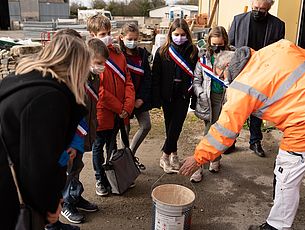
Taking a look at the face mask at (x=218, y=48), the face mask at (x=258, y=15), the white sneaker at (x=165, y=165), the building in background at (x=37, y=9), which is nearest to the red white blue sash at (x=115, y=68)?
the face mask at (x=218, y=48)

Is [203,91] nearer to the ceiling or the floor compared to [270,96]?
nearer to the floor

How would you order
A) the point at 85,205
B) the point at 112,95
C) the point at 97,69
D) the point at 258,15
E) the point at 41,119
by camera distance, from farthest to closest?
the point at 258,15
the point at 112,95
the point at 85,205
the point at 97,69
the point at 41,119

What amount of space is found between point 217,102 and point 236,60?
1412 mm

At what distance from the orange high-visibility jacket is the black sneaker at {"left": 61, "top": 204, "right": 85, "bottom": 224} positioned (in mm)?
1446

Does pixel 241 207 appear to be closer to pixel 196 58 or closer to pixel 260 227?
pixel 260 227

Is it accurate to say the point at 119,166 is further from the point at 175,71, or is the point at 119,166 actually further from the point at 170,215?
the point at 175,71

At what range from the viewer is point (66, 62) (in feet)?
6.15

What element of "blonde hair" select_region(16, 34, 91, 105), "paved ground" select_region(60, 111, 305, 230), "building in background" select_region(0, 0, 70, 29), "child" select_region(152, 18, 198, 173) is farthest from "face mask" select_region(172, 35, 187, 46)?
"building in background" select_region(0, 0, 70, 29)

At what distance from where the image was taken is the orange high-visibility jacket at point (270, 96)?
8.22 ft

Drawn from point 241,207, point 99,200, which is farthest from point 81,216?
point 241,207

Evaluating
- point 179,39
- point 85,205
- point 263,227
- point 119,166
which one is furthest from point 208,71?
point 85,205

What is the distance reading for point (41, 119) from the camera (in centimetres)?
167

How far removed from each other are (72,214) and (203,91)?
75.0 inches

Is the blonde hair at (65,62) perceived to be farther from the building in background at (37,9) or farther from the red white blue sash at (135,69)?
the building in background at (37,9)
